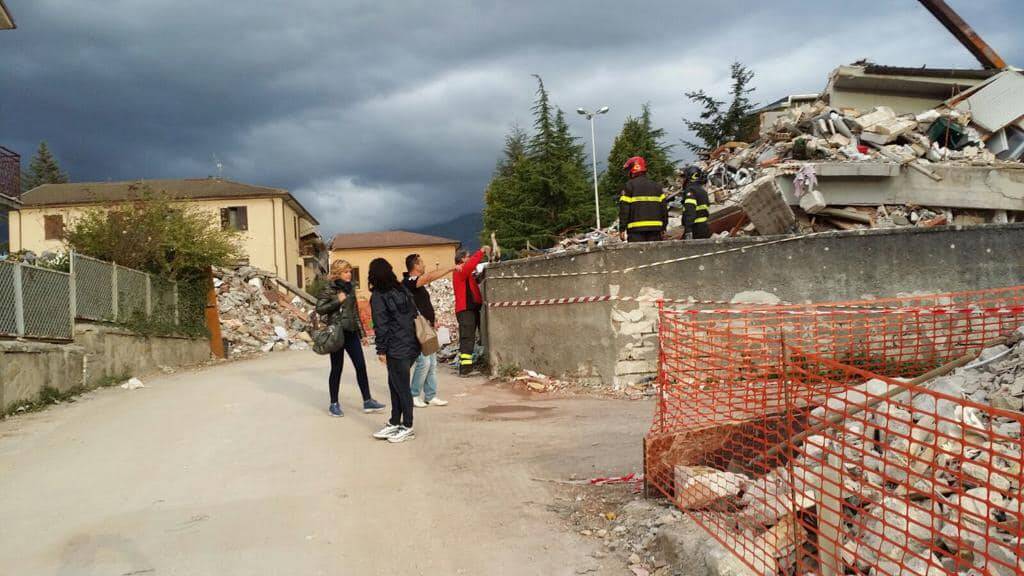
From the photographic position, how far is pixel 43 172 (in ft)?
250

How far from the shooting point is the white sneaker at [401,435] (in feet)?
22.0

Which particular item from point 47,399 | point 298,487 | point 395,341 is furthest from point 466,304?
point 298,487

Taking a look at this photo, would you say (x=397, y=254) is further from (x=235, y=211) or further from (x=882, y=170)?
(x=882, y=170)

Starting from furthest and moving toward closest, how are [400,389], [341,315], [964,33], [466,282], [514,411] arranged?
[964,33] < [466,282] < [514,411] < [341,315] < [400,389]

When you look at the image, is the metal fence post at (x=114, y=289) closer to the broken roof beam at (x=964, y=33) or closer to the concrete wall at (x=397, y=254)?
the broken roof beam at (x=964, y=33)

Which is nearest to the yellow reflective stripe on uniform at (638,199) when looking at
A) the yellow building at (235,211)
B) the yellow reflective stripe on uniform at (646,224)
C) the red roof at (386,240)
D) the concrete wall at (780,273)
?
the yellow reflective stripe on uniform at (646,224)

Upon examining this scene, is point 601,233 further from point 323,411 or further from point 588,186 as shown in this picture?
point 588,186

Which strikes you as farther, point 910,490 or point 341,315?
point 341,315

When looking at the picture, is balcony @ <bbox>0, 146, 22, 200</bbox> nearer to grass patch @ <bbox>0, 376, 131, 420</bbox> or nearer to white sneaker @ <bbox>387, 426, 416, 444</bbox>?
grass patch @ <bbox>0, 376, 131, 420</bbox>

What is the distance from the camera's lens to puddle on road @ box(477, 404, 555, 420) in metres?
8.20

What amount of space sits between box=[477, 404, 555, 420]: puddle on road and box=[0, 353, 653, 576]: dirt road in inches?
1.0

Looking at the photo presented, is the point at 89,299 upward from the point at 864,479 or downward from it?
upward

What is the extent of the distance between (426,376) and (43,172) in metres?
84.5

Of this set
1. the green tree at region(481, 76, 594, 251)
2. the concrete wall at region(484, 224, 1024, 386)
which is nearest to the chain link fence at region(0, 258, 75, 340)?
the concrete wall at region(484, 224, 1024, 386)
